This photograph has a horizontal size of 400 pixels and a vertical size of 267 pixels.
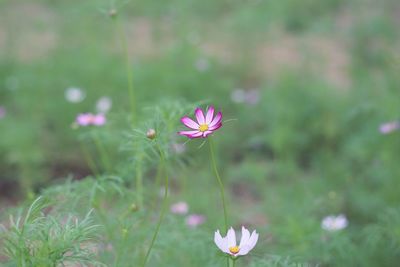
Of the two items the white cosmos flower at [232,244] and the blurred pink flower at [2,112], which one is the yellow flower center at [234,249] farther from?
the blurred pink flower at [2,112]

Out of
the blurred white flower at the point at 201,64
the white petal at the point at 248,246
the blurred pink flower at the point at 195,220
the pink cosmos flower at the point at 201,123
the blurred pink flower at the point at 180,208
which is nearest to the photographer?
the white petal at the point at 248,246

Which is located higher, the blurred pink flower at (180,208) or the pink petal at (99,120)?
the pink petal at (99,120)

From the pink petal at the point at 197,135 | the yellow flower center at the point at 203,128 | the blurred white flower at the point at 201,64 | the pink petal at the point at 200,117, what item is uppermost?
the blurred white flower at the point at 201,64

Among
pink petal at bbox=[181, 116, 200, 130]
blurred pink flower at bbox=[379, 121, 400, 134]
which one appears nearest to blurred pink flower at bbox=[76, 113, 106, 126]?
pink petal at bbox=[181, 116, 200, 130]

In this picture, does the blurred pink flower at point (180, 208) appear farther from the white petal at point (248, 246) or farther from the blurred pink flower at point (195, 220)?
the white petal at point (248, 246)

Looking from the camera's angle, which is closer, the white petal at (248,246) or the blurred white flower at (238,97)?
the white petal at (248,246)

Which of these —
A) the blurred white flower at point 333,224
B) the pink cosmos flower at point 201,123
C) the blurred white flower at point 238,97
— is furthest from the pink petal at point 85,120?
the blurred white flower at point 238,97

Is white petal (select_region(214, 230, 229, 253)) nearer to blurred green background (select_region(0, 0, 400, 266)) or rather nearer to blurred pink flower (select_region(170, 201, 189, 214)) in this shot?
blurred green background (select_region(0, 0, 400, 266))

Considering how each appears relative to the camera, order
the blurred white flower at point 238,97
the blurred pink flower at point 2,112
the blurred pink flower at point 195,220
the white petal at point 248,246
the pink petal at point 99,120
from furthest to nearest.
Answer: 1. the blurred white flower at point 238,97
2. the blurred pink flower at point 2,112
3. the blurred pink flower at point 195,220
4. the pink petal at point 99,120
5. the white petal at point 248,246
